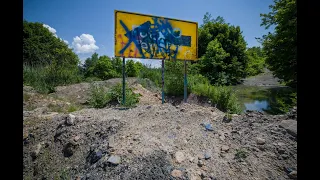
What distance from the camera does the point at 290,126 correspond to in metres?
2.65

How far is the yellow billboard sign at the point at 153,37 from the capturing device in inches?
176

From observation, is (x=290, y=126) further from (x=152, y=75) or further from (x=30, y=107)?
(x=152, y=75)

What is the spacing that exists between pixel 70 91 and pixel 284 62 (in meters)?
11.9

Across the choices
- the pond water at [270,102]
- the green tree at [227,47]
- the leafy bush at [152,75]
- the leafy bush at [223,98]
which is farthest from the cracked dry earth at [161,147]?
the green tree at [227,47]

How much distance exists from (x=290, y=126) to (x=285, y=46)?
10792 mm

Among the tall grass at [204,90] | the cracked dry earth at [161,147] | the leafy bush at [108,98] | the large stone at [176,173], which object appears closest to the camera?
the large stone at [176,173]

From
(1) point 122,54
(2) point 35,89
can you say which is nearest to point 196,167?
(1) point 122,54

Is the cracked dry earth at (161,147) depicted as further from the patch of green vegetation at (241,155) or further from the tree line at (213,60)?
the tree line at (213,60)

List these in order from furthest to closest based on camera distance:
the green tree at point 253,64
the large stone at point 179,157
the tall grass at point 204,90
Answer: the green tree at point 253,64 → the tall grass at point 204,90 → the large stone at point 179,157

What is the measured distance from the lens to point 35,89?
7520mm

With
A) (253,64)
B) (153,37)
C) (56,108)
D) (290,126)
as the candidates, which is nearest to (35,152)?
(56,108)

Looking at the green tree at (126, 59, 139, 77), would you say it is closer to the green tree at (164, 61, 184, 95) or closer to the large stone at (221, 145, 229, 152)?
the green tree at (164, 61, 184, 95)

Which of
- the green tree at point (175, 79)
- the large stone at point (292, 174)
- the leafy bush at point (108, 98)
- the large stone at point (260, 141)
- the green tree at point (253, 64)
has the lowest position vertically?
the large stone at point (292, 174)

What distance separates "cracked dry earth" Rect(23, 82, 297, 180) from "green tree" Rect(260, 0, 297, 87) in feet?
27.2
